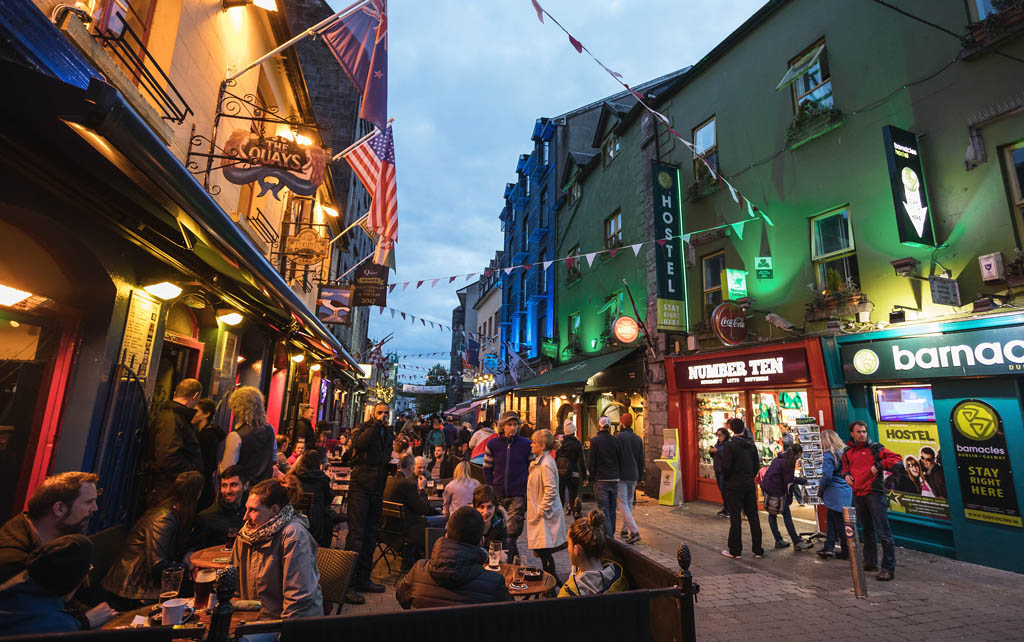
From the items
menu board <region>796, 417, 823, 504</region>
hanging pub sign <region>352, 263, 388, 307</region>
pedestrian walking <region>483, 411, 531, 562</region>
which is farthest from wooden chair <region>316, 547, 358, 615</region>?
hanging pub sign <region>352, 263, 388, 307</region>

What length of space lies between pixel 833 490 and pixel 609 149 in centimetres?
1348

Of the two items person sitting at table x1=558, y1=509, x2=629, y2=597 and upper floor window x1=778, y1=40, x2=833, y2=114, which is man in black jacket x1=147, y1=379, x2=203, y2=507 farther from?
upper floor window x1=778, y1=40, x2=833, y2=114

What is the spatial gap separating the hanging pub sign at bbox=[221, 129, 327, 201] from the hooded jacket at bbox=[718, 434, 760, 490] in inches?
270

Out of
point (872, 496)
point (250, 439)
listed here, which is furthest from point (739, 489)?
point (250, 439)

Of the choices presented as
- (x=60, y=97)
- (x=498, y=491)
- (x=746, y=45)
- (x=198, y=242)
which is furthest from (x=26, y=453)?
(x=746, y=45)

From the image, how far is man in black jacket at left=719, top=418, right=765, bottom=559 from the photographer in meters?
6.87

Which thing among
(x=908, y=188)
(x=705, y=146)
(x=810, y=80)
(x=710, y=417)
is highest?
(x=705, y=146)

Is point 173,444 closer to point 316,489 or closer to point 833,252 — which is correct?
point 316,489

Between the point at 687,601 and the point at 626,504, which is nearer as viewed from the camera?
the point at 687,601

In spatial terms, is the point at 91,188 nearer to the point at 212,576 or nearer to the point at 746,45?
the point at 212,576

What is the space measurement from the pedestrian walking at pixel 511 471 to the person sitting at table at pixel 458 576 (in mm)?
3120

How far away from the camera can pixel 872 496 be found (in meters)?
6.18

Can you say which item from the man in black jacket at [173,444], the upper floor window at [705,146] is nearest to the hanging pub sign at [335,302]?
the man in black jacket at [173,444]

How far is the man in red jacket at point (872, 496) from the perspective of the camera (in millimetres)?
5961
